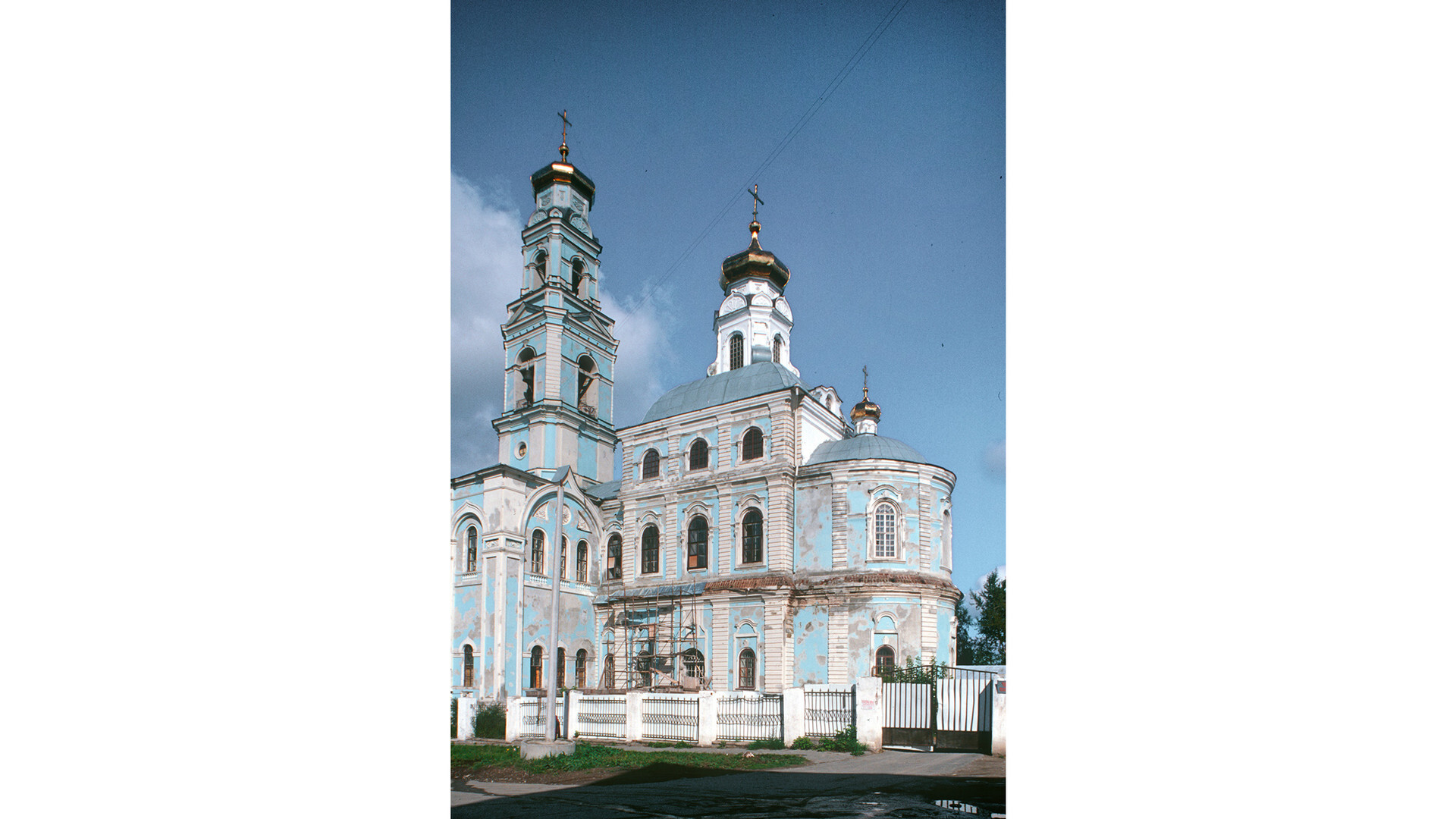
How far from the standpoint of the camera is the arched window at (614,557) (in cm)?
518

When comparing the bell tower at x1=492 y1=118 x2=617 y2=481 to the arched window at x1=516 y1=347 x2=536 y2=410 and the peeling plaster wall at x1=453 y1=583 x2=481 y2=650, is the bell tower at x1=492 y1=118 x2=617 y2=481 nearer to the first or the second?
the arched window at x1=516 y1=347 x2=536 y2=410

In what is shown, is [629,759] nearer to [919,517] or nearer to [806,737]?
[806,737]

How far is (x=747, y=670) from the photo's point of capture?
4887 mm

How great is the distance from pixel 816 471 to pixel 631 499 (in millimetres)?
1294

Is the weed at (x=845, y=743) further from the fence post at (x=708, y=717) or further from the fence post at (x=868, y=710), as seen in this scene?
the fence post at (x=708, y=717)

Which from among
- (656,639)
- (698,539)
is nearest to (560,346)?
(698,539)

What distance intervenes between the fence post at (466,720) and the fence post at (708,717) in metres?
1.43

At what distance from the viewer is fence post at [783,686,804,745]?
15.6 feet

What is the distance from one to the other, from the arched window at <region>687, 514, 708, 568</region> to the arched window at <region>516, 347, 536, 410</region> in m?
1.40

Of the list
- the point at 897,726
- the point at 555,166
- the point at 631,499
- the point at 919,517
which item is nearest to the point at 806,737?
the point at 897,726

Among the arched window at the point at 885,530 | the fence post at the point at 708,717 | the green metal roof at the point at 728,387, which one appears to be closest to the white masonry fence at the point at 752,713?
the fence post at the point at 708,717

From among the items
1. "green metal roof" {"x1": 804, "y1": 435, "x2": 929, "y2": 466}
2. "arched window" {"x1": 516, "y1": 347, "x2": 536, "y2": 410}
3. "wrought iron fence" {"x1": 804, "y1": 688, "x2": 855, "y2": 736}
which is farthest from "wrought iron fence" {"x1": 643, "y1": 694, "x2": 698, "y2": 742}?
"arched window" {"x1": 516, "y1": 347, "x2": 536, "y2": 410}

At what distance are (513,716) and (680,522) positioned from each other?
167cm

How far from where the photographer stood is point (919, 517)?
15.4 feet
